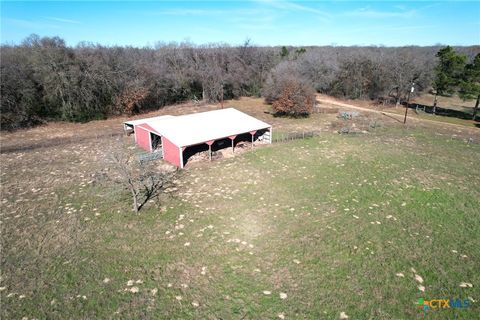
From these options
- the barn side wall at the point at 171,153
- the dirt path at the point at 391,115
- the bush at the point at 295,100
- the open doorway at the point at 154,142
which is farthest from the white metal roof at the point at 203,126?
the dirt path at the point at 391,115

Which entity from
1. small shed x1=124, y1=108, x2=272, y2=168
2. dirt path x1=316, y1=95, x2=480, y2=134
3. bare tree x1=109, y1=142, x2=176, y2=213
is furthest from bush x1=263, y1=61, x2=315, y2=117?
bare tree x1=109, y1=142, x2=176, y2=213

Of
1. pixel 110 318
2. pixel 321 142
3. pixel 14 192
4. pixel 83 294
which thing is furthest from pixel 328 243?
pixel 14 192

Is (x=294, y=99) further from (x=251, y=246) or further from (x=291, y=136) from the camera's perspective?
(x=251, y=246)

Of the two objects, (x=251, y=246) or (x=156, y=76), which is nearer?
(x=251, y=246)

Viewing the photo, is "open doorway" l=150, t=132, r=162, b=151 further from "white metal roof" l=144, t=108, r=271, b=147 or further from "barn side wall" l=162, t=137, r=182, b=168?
"barn side wall" l=162, t=137, r=182, b=168

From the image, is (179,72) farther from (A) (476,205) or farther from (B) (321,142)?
(A) (476,205)

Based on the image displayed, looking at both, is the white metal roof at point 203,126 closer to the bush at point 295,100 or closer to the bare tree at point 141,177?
the bare tree at point 141,177

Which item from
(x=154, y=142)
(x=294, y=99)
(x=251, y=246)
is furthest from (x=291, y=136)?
(x=251, y=246)
